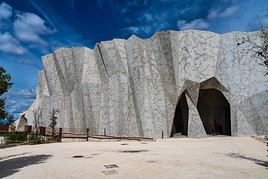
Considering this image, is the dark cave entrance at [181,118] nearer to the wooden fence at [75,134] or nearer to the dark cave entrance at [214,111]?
the dark cave entrance at [214,111]

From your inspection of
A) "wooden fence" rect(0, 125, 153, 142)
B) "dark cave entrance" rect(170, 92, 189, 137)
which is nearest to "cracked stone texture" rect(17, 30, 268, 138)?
"wooden fence" rect(0, 125, 153, 142)

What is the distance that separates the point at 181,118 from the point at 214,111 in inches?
208

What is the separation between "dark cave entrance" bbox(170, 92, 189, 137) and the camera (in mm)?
30530

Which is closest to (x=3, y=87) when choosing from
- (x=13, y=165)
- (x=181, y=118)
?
(x=13, y=165)

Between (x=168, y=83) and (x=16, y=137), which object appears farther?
(x=168, y=83)

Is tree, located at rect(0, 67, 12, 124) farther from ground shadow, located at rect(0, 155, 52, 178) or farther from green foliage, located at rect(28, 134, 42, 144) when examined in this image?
green foliage, located at rect(28, 134, 42, 144)

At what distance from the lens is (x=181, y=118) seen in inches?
1334

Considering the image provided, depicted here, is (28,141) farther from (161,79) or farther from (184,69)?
(184,69)

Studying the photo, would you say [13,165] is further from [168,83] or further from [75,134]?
[168,83]

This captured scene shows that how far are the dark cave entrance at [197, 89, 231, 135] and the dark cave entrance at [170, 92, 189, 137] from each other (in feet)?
11.6

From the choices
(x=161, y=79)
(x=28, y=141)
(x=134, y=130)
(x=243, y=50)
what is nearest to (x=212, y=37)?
(x=243, y=50)

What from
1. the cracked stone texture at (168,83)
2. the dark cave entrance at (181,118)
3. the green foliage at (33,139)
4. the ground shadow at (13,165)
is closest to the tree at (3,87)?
the ground shadow at (13,165)

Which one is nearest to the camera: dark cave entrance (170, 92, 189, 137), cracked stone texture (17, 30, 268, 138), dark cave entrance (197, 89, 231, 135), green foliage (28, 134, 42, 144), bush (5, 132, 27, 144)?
green foliage (28, 134, 42, 144)

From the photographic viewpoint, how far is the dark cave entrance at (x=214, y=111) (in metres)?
32.8
